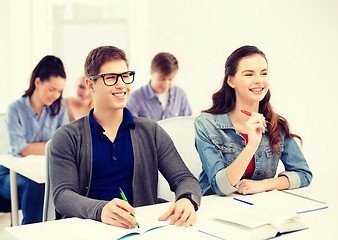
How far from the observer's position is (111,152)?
62.5 inches

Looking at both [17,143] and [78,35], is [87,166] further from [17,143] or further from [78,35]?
[78,35]

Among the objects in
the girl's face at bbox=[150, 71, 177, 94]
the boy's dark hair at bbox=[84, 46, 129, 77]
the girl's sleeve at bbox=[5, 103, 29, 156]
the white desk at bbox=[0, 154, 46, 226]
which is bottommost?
the white desk at bbox=[0, 154, 46, 226]

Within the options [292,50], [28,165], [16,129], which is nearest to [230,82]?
[28,165]

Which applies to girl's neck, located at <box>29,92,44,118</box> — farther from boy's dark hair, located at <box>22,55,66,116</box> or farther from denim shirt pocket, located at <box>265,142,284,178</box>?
denim shirt pocket, located at <box>265,142,284,178</box>

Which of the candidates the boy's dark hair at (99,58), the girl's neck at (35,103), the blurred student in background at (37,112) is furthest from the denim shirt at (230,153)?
the girl's neck at (35,103)

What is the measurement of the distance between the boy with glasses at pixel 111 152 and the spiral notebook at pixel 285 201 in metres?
0.20

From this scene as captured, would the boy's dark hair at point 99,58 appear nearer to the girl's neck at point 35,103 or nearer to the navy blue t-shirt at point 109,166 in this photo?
the navy blue t-shirt at point 109,166

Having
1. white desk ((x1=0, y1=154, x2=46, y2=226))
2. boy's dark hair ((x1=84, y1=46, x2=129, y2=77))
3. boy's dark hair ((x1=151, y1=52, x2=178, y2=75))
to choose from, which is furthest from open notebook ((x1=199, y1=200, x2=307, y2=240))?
boy's dark hair ((x1=151, y1=52, x2=178, y2=75))

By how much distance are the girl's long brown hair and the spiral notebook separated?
0.30m

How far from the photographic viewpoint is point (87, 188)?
155cm

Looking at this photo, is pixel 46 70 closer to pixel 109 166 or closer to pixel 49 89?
pixel 49 89

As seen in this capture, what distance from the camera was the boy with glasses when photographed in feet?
4.89

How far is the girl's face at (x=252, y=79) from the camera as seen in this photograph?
1744mm

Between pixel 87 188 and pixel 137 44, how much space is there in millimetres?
4390
